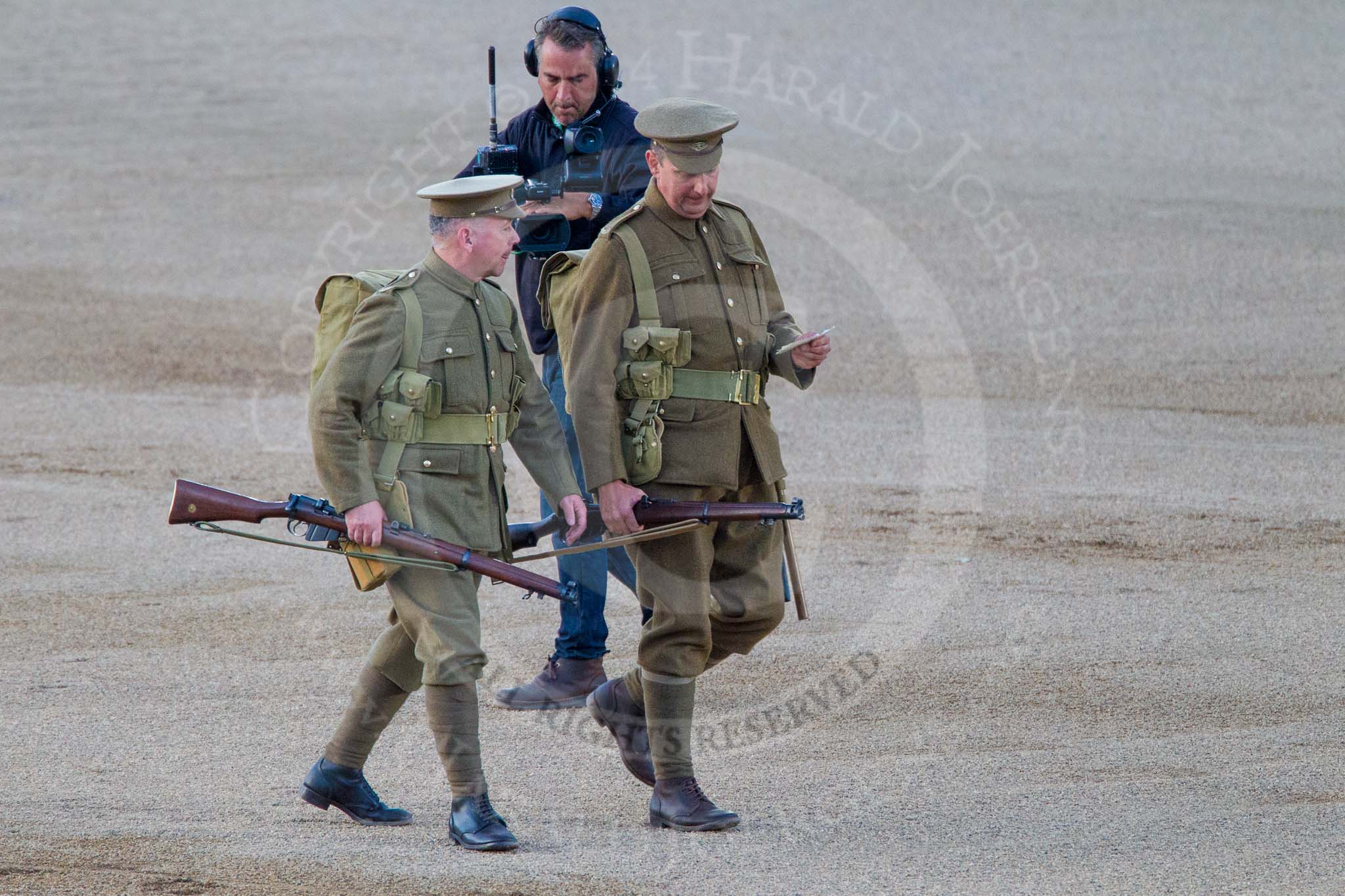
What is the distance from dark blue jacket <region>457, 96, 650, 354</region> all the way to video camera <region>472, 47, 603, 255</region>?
0.11ft

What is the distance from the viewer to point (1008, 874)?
4113 millimetres

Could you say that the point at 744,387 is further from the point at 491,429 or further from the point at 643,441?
the point at 491,429

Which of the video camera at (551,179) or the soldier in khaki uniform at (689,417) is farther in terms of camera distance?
the video camera at (551,179)

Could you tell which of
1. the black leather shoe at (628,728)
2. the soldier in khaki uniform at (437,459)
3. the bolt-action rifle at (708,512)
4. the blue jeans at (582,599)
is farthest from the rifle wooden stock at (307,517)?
the blue jeans at (582,599)

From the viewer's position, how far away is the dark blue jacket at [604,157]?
5.44 metres

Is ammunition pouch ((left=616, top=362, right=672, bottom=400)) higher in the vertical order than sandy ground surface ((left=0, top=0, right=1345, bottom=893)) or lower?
higher

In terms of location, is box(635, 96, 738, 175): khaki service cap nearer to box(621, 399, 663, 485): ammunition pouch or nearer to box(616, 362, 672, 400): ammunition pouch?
box(616, 362, 672, 400): ammunition pouch

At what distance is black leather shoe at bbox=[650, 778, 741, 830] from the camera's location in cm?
438

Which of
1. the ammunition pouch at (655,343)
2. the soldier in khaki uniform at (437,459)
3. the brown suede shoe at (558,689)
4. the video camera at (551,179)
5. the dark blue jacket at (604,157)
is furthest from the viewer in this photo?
the brown suede shoe at (558,689)

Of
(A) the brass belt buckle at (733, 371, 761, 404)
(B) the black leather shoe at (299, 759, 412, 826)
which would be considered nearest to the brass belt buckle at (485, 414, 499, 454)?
(A) the brass belt buckle at (733, 371, 761, 404)

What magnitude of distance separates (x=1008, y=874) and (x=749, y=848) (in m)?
0.66

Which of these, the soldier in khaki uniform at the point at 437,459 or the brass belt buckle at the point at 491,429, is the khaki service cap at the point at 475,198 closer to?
the soldier in khaki uniform at the point at 437,459

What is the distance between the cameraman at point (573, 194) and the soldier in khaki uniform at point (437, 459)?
99cm

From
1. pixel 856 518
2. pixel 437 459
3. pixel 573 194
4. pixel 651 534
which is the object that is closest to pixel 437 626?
pixel 437 459
